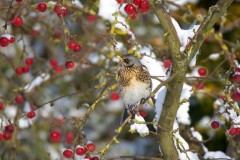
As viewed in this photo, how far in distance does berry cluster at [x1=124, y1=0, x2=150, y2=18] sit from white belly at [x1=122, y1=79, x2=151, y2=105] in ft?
2.28

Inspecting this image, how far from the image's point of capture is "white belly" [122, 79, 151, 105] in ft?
10.4

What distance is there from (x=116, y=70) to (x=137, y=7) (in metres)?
0.59

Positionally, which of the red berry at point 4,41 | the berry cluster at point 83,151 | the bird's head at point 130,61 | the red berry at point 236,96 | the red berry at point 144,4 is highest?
the red berry at point 144,4

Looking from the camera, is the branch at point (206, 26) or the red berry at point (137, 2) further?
the red berry at point (137, 2)

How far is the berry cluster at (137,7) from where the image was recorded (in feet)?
8.04

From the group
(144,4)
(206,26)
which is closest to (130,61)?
(144,4)

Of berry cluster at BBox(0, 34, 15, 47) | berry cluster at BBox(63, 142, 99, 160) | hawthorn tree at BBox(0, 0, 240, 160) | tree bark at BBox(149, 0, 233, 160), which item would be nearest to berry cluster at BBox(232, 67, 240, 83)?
hawthorn tree at BBox(0, 0, 240, 160)

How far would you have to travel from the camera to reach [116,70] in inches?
121

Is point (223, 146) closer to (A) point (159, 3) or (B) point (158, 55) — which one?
(B) point (158, 55)

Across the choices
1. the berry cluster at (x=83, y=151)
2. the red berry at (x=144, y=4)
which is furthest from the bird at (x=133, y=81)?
the red berry at (x=144, y=4)

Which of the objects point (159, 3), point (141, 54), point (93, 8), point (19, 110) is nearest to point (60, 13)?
point (159, 3)

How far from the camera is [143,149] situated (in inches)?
269

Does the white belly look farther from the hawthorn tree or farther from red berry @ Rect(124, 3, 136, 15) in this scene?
red berry @ Rect(124, 3, 136, 15)

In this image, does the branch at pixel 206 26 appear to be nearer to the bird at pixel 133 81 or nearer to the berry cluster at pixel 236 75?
the berry cluster at pixel 236 75
